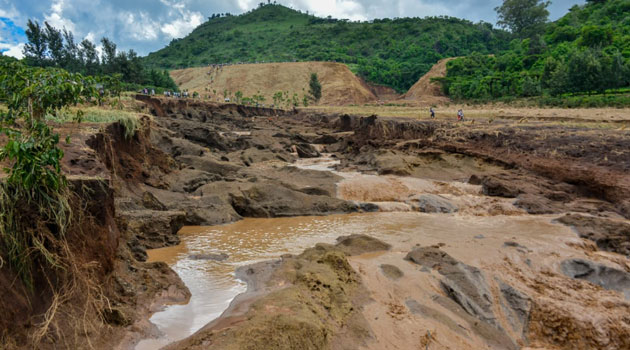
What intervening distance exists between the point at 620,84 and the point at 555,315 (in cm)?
4310

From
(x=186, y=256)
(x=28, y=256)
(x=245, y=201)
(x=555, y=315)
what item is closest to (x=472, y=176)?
(x=245, y=201)

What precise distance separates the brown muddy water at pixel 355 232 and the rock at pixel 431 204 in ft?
1.09

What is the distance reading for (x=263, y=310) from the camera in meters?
4.21

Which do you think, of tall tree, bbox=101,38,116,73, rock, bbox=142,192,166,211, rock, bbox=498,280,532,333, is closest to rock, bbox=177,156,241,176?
rock, bbox=142,192,166,211

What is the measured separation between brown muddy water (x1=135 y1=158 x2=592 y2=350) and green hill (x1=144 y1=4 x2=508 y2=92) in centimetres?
8836

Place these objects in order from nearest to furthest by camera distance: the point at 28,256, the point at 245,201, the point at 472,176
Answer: the point at 28,256
the point at 245,201
the point at 472,176

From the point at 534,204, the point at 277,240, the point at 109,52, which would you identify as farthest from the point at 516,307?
the point at 109,52

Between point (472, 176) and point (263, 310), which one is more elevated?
point (263, 310)

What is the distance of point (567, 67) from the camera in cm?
3938

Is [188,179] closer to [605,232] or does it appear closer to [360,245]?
[360,245]

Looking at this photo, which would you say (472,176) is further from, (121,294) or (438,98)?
(438,98)

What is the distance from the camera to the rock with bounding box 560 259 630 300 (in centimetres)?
648

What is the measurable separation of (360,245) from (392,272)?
5.57ft

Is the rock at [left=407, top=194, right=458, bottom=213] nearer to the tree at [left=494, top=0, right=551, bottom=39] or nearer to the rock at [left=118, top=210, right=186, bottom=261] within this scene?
the rock at [left=118, top=210, right=186, bottom=261]
